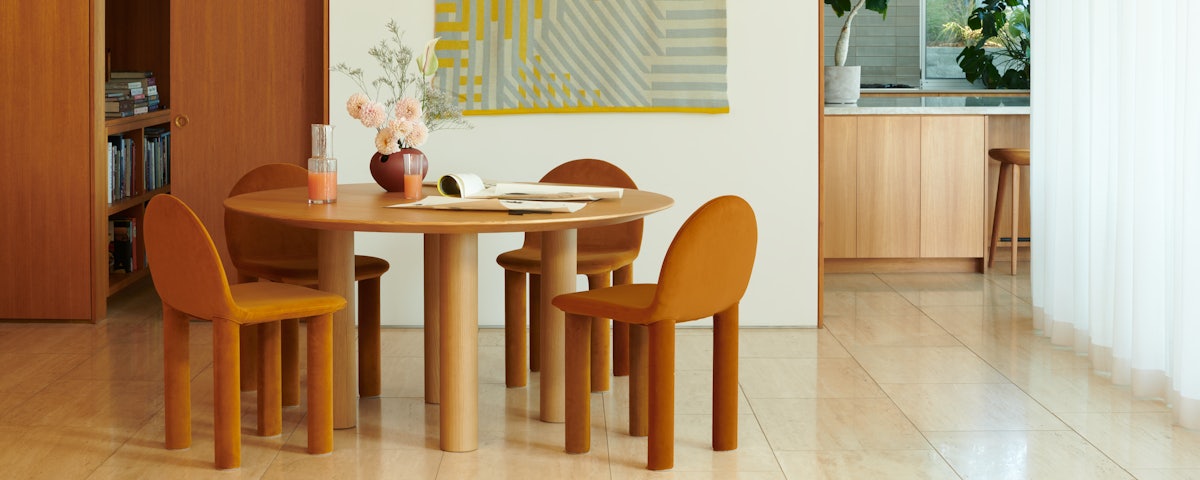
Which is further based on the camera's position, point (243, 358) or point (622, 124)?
point (622, 124)

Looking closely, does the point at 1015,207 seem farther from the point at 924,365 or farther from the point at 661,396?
the point at 661,396

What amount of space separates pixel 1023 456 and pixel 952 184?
3372 millimetres

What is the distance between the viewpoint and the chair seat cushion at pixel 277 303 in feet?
10.3

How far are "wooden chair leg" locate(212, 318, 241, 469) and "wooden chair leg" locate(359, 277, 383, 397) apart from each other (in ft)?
2.59

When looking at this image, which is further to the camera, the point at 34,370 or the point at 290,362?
the point at 34,370

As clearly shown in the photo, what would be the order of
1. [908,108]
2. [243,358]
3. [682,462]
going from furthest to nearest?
1. [908,108]
2. [243,358]
3. [682,462]

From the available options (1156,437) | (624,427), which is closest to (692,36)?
(624,427)

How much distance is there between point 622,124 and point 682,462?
2.06 metres

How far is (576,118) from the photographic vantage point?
5098 mm

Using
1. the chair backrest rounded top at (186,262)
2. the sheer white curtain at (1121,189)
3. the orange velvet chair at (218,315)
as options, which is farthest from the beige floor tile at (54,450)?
the sheer white curtain at (1121,189)

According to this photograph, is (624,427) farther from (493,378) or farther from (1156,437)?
(1156,437)

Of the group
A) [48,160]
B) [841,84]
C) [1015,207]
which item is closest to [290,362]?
[48,160]

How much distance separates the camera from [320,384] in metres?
3.28

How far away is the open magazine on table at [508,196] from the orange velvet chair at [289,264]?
435 millimetres
